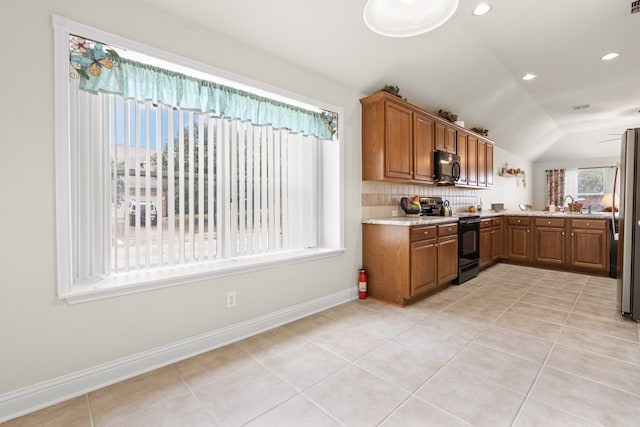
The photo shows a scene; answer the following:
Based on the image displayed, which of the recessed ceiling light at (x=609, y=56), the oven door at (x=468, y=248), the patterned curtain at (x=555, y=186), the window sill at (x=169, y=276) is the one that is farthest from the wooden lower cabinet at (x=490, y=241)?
the patterned curtain at (x=555, y=186)

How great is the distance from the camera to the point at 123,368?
186 centimetres

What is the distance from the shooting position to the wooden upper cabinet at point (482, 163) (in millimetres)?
5273

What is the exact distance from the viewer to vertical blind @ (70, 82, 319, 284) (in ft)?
6.15

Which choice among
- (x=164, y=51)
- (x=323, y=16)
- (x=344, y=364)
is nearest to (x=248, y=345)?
(x=344, y=364)

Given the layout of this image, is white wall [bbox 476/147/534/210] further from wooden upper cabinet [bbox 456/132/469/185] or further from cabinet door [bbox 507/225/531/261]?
wooden upper cabinet [bbox 456/132/469/185]

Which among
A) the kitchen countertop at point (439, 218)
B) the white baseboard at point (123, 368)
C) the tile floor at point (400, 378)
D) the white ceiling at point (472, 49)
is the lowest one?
the tile floor at point (400, 378)

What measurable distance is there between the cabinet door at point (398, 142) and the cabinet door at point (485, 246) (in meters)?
1.99

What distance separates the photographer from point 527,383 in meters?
1.80

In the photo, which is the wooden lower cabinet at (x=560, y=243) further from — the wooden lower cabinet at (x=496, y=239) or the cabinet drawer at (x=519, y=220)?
the wooden lower cabinet at (x=496, y=239)

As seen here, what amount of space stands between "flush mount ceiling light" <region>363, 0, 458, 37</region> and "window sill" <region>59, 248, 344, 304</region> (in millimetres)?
1920

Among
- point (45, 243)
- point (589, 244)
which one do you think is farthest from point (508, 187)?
point (45, 243)

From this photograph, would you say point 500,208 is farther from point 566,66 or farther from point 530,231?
point 566,66

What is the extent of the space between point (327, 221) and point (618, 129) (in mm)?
8142

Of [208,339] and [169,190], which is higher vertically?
[169,190]
